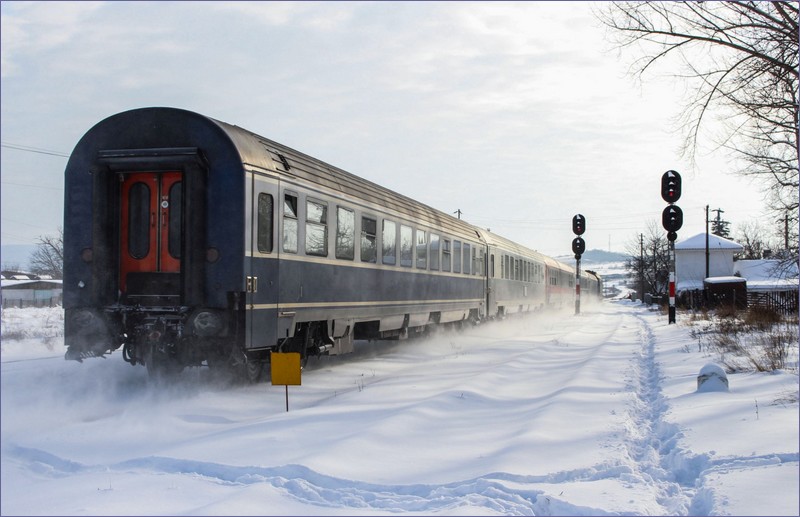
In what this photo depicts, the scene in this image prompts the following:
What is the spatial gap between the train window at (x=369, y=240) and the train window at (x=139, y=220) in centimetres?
400

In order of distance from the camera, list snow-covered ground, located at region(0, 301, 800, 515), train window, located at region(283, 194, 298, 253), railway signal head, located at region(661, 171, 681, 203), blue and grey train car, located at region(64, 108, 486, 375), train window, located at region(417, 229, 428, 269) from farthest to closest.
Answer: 1. railway signal head, located at region(661, 171, 681, 203)
2. train window, located at region(417, 229, 428, 269)
3. train window, located at region(283, 194, 298, 253)
4. blue and grey train car, located at region(64, 108, 486, 375)
5. snow-covered ground, located at region(0, 301, 800, 515)

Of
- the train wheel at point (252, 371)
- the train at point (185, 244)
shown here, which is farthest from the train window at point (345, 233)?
the train wheel at point (252, 371)

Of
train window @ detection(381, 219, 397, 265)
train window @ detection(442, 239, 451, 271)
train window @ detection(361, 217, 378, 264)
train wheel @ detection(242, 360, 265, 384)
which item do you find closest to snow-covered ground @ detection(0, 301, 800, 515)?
train wheel @ detection(242, 360, 265, 384)

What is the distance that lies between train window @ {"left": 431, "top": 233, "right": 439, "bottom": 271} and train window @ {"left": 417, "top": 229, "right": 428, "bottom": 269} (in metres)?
0.50

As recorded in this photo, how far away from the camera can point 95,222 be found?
8.80m

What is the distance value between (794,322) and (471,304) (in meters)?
9.05

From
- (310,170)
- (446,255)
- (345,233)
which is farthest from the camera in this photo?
(446,255)

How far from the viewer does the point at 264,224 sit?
9016 mm

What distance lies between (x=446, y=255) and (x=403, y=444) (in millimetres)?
11399

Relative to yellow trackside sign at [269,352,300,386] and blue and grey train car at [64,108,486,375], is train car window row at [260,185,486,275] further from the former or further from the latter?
yellow trackside sign at [269,352,300,386]

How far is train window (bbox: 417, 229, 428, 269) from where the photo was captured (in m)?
15.2

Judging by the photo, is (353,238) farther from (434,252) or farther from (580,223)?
(580,223)

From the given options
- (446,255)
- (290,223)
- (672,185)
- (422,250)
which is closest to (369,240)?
(290,223)

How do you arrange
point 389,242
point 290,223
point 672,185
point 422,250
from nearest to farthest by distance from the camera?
point 290,223
point 389,242
point 422,250
point 672,185
